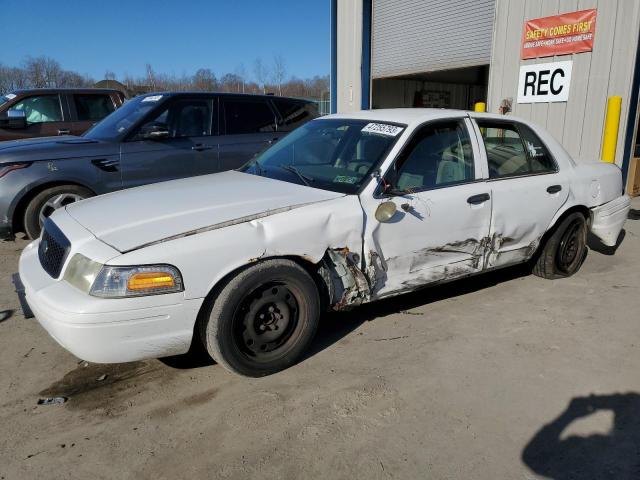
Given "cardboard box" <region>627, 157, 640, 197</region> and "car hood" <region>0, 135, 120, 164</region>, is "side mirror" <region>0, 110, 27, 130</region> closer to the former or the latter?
"car hood" <region>0, 135, 120, 164</region>

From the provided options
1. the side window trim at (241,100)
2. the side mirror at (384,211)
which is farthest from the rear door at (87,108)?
the side mirror at (384,211)

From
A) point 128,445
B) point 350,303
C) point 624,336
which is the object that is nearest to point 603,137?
point 624,336

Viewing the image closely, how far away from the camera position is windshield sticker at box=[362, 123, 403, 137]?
363 cm

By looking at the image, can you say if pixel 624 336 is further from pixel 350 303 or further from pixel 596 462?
pixel 350 303

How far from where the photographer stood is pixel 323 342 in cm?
357

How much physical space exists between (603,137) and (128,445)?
8.24 metres

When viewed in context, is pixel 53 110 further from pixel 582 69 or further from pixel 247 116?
pixel 582 69

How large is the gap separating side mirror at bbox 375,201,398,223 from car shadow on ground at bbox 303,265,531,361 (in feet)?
2.99

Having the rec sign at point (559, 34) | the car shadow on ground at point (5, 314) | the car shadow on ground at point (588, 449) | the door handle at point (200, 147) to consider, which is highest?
the rec sign at point (559, 34)

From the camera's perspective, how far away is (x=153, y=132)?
5.95 metres

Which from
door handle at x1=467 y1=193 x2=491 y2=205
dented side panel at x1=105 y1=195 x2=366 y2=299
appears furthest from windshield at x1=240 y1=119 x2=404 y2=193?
door handle at x1=467 y1=193 x2=491 y2=205

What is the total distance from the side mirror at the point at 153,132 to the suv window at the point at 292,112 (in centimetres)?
165

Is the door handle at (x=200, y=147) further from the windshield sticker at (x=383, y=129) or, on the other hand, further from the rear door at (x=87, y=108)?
the rear door at (x=87, y=108)

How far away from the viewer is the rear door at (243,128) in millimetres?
6555
